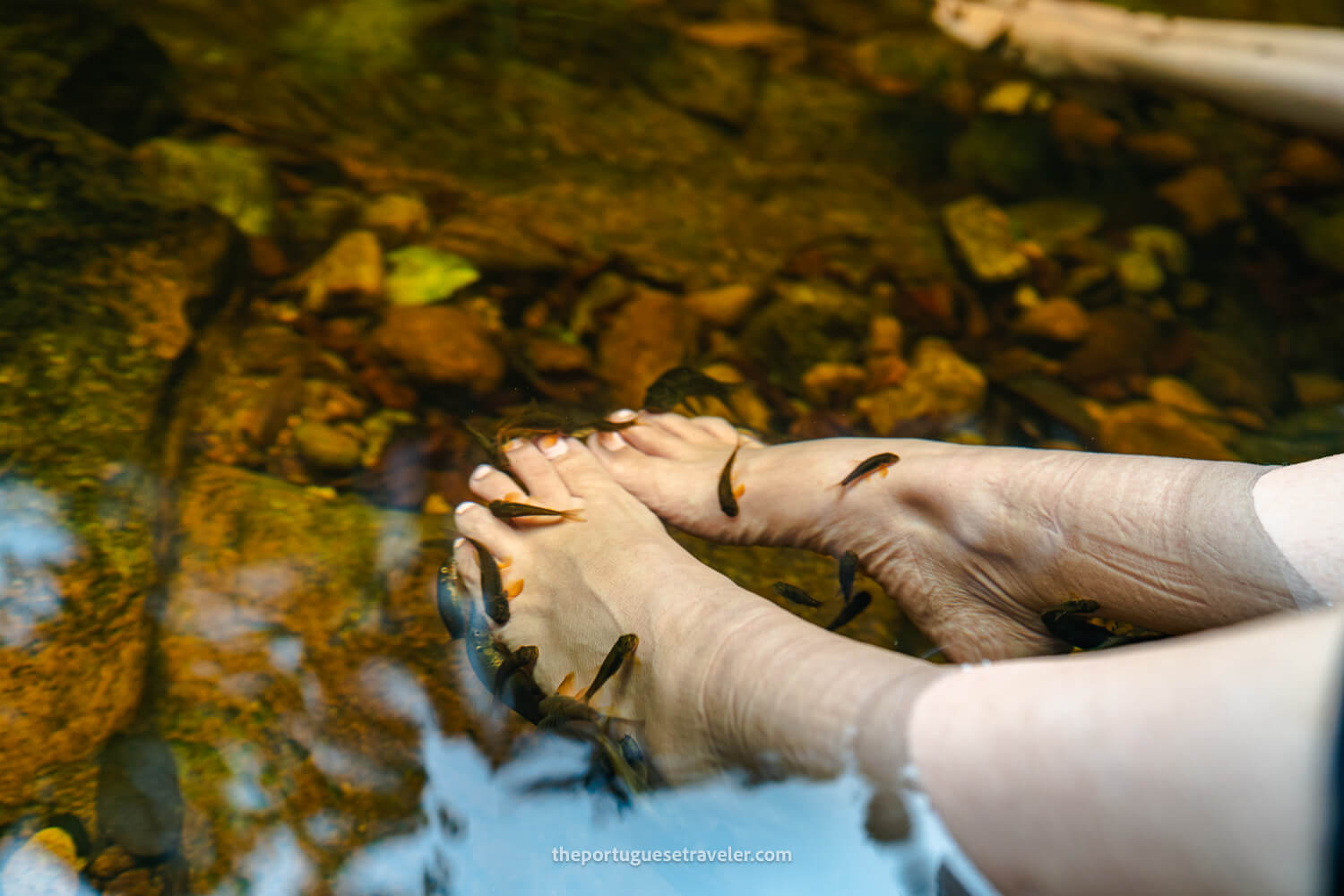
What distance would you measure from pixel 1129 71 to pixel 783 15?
6.10ft

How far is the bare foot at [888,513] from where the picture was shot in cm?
178

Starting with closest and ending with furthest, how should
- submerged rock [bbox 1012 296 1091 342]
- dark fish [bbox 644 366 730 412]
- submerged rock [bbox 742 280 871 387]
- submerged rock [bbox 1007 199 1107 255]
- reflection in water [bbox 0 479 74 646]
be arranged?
reflection in water [bbox 0 479 74 646]
dark fish [bbox 644 366 730 412]
submerged rock [bbox 742 280 871 387]
submerged rock [bbox 1012 296 1091 342]
submerged rock [bbox 1007 199 1107 255]

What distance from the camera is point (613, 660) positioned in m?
1.65

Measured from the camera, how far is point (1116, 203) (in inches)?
132

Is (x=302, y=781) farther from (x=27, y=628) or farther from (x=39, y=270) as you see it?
(x=39, y=270)

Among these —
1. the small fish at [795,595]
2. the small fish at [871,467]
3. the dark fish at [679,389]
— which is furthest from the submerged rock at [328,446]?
the small fish at [871,467]

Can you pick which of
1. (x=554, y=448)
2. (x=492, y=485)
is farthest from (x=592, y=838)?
(x=554, y=448)

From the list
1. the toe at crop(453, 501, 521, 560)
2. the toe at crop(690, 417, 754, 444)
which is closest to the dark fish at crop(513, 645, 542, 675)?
the toe at crop(453, 501, 521, 560)

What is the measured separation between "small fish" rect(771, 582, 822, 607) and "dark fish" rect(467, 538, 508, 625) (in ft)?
2.43

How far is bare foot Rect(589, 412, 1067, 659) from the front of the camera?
1.78 m

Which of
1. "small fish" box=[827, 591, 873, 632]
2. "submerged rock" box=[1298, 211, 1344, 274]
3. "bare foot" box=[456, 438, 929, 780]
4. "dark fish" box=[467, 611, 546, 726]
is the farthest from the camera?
"submerged rock" box=[1298, 211, 1344, 274]

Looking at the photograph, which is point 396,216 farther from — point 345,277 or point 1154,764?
point 1154,764

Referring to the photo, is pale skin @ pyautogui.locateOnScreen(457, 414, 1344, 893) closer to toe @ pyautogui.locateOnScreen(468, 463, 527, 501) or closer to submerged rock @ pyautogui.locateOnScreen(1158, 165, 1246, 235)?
toe @ pyautogui.locateOnScreen(468, 463, 527, 501)

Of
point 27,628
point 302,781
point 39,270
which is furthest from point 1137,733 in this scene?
point 39,270
